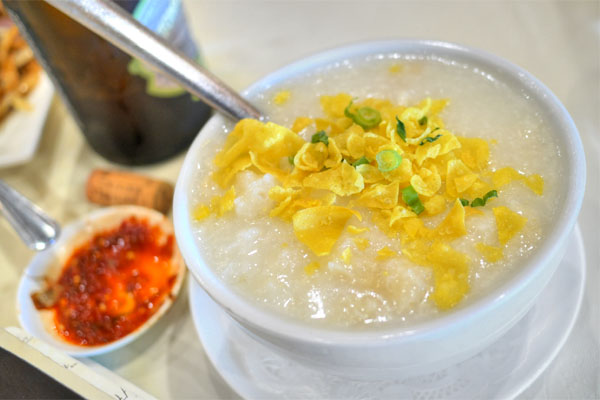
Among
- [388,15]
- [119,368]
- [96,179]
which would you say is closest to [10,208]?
[96,179]

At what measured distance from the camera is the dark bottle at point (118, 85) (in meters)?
1.22

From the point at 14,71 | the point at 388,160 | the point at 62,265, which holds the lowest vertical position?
the point at 62,265

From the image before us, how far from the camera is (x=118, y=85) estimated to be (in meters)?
1.33

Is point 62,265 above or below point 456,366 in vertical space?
below

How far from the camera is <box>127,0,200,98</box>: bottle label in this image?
4.05 feet

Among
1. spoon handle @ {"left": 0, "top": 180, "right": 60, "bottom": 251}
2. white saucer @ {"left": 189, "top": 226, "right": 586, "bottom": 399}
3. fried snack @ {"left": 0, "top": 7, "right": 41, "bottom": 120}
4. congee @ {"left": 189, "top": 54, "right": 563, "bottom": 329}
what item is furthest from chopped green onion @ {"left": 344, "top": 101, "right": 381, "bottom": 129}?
fried snack @ {"left": 0, "top": 7, "right": 41, "bottom": 120}

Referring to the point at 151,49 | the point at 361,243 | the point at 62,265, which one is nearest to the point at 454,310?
the point at 361,243

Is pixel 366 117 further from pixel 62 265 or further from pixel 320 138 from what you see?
pixel 62 265

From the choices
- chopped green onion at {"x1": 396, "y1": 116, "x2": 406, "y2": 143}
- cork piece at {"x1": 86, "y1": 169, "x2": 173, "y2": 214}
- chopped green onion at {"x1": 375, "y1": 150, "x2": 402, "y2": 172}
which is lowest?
cork piece at {"x1": 86, "y1": 169, "x2": 173, "y2": 214}

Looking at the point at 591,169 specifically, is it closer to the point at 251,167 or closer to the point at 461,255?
the point at 461,255

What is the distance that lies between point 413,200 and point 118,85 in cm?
85

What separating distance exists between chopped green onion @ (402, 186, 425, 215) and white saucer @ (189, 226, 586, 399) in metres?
0.27

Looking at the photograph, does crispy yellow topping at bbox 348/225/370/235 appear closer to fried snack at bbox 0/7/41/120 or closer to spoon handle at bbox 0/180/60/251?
spoon handle at bbox 0/180/60/251

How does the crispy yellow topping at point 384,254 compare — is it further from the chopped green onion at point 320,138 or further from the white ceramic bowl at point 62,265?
the white ceramic bowl at point 62,265
